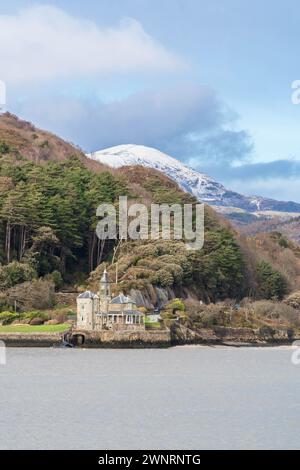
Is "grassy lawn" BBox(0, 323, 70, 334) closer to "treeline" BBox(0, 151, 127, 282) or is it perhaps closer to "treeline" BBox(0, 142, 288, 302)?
"treeline" BBox(0, 142, 288, 302)

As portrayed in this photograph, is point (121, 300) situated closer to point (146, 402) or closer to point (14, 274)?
point (14, 274)

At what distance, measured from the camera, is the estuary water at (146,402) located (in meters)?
36.3

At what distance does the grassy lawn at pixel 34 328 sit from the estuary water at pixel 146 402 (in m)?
5.54

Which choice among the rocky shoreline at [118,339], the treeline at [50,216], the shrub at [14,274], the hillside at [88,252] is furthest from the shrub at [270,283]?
the shrub at [14,274]

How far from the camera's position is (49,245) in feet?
308

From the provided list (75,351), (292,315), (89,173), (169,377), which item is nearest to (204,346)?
(75,351)

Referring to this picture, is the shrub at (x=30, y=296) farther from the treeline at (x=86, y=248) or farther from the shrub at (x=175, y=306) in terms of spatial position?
the shrub at (x=175, y=306)

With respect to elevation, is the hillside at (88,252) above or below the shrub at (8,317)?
above

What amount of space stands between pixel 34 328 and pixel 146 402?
3186 cm

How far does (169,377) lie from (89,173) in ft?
189

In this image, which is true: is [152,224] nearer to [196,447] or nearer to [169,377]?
[169,377]

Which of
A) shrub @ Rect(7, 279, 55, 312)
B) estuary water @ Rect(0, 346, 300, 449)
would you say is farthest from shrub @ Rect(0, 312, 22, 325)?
estuary water @ Rect(0, 346, 300, 449)

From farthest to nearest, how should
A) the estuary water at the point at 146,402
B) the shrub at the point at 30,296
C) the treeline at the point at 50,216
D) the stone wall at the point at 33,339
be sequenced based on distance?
the treeline at the point at 50,216 < the shrub at the point at 30,296 < the stone wall at the point at 33,339 < the estuary water at the point at 146,402

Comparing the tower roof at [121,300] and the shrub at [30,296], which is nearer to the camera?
the tower roof at [121,300]
